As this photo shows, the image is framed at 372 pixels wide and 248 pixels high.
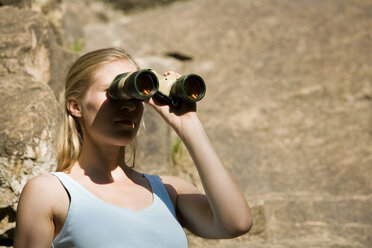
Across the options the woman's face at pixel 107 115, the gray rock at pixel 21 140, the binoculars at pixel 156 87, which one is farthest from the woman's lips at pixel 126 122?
the gray rock at pixel 21 140

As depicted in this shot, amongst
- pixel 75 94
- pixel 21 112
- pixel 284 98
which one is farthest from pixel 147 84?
pixel 284 98

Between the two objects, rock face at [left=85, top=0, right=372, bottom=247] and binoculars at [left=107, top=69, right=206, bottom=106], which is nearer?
binoculars at [left=107, top=69, right=206, bottom=106]

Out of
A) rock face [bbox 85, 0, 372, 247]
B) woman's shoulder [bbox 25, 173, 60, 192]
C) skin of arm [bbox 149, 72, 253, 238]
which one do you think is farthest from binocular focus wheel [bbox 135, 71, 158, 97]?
rock face [bbox 85, 0, 372, 247]

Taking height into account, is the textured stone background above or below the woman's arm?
below

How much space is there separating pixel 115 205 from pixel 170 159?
2180 mm

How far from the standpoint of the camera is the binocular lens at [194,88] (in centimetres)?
181

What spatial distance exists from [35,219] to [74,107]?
555 millimetres

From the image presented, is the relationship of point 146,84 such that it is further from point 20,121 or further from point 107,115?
A: point 20,121

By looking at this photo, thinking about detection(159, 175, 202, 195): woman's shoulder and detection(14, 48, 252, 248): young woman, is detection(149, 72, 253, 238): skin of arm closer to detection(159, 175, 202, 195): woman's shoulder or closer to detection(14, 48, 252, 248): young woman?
detection(14, 48, 252, 248): young woman

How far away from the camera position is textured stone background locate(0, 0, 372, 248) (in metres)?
3.38

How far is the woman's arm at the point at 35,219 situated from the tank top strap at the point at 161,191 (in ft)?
1.67

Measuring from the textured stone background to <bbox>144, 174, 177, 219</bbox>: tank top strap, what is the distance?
2.62 ft

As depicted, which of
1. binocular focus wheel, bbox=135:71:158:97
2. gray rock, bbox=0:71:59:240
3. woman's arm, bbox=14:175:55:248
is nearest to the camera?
woman's arm, bbox=14:175:55:248

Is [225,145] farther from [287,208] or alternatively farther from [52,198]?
[52,198]
